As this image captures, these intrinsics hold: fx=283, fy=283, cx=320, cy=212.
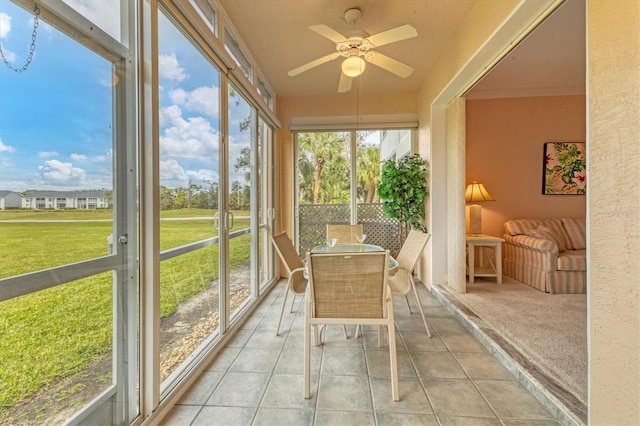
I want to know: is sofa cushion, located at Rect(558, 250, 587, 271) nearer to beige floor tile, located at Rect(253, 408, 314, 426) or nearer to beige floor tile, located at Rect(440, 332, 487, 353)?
beige floor tile, located at Rect(440, 332, 487, 353)

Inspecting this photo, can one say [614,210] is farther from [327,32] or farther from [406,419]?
[327,32]

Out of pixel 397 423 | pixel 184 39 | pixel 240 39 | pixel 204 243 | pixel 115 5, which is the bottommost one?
pixel 397 423

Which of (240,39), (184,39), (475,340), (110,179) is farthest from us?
(240,39)

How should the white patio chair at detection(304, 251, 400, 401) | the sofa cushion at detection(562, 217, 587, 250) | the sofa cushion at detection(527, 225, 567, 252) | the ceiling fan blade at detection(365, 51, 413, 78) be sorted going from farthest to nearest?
the sofa cushion at detection(562, 217, 587, 250) < the sofa cushion at detection(527, 225, 567, 252) < the ceiling fan blade at detection(365, 51, 413, 78) < the white patio chair at detection(304, 251, 400, 401)

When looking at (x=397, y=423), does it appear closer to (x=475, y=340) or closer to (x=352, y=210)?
(x=475, y=340)

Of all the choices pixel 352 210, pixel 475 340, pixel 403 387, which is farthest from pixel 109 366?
pixel 352 210

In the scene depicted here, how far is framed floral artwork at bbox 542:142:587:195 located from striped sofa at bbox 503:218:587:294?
47cm

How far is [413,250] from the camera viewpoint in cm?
272

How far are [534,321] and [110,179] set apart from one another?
3330 millimetres

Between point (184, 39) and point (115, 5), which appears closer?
point (115, 5)

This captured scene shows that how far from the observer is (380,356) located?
85.2 inches

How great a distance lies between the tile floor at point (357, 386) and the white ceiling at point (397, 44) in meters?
2.67

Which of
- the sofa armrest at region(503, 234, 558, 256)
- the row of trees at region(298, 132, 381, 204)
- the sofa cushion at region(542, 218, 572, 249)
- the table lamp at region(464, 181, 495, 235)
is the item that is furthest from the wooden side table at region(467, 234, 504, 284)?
the row of trees at region(298, 132, 381, 204)

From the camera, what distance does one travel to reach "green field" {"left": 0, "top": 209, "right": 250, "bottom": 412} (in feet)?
3.10
